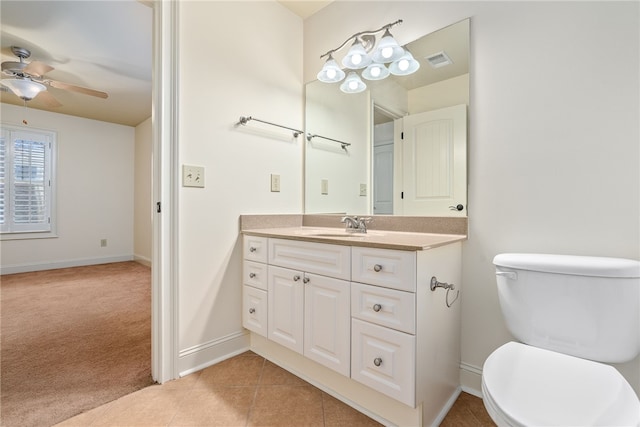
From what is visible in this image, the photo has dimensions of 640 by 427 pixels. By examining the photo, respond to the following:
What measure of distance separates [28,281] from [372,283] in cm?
452

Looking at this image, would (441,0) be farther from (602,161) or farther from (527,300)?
(527,300)

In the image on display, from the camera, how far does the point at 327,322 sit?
1345 millimetres

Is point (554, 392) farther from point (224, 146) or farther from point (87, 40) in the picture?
point (87, 40)

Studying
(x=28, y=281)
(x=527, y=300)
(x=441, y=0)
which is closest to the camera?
(x=527, y=300)

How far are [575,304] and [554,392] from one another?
0.33m

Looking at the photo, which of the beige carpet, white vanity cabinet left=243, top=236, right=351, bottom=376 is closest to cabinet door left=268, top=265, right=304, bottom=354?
white vanity cabinet left=243, top=236, right=351, bottom=376

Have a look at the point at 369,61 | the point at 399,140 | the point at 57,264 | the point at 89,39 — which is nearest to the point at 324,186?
the point at 399,140

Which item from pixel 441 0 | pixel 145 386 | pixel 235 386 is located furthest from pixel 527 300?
pixel 145 386

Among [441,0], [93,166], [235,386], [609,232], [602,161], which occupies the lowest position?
[235,386]

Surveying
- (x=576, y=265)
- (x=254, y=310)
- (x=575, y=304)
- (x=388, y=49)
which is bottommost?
(x=254, y=310)

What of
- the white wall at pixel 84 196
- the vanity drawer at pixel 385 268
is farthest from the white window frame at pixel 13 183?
the vanity drawer at pixel 385 268

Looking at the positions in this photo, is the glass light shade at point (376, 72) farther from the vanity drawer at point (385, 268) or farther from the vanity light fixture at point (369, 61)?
the vanity drawer at point (385, 268)

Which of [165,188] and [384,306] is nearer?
[384,306]

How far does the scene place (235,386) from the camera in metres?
1.48
